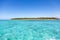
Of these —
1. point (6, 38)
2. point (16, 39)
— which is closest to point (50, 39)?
point (16, 39)

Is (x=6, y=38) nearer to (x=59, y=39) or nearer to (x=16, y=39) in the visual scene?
(x=16, y=39)

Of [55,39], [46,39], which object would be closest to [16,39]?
[46,39]

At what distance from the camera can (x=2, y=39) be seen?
5398 mm

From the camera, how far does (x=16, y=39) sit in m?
5.53

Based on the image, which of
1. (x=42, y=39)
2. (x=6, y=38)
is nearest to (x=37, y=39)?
(x=42, y=39)

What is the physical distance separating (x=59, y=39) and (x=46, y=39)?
2.17ft

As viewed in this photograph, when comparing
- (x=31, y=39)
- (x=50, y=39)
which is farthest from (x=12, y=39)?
(x=50, y=39)

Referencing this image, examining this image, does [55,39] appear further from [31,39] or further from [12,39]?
[12,39]

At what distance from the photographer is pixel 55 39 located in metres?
5.47

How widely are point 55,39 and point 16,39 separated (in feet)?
6.67

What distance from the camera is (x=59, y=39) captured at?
5406mm

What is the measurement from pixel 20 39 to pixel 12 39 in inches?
16.3

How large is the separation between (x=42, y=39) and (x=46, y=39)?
0.22 meters

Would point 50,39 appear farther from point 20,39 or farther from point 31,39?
point 20,39
